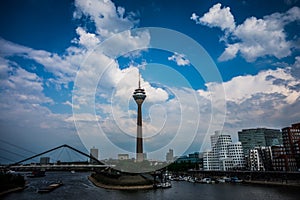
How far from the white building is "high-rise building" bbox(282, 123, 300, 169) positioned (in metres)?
14.8

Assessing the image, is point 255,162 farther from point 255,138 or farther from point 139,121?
point 255,138

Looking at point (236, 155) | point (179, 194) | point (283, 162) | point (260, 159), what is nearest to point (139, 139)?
point (236, 155)

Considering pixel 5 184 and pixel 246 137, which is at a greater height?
pixel 246 137

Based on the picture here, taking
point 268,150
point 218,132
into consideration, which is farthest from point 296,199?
point 218,132

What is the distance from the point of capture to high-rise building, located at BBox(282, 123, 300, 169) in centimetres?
4660

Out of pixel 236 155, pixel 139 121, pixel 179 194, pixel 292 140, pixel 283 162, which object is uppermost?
pixel 139 121

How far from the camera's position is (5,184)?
100ft

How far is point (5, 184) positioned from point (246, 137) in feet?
237

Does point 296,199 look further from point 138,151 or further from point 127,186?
point 138,151

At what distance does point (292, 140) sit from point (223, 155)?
19.9 meters

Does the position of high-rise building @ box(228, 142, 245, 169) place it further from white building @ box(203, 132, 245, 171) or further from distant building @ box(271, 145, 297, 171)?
distant building @ box(271, 145, 297, 171)

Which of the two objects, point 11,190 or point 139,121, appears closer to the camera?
point 11,190

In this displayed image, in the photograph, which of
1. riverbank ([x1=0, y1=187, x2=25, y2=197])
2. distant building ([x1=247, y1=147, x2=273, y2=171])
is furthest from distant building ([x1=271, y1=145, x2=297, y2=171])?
riverbank ([x1=0, y1=187, x2=25, y2=197])

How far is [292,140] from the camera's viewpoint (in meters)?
48.3
